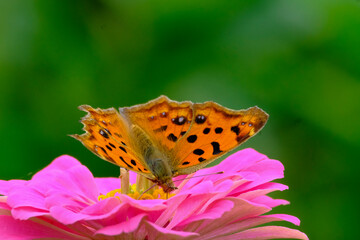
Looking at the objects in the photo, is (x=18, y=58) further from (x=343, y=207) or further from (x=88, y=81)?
(x=343, y=207)

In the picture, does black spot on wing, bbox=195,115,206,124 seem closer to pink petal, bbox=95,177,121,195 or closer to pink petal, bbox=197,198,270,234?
pink petal, bbox=197,198,270,234

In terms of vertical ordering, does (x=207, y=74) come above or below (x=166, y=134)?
above

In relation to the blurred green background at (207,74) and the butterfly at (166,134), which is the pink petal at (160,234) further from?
the blurred green background at (207,74)

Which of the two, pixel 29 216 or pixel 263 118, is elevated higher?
pixel 263 118

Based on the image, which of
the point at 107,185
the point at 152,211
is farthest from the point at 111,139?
the point at 107,185

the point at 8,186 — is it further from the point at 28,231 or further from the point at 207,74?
the point at 207,74

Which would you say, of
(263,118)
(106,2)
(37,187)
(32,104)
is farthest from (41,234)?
(106,2)

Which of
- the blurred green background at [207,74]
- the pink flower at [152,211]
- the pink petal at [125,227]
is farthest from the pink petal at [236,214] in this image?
the blurred green background at [207,74]
